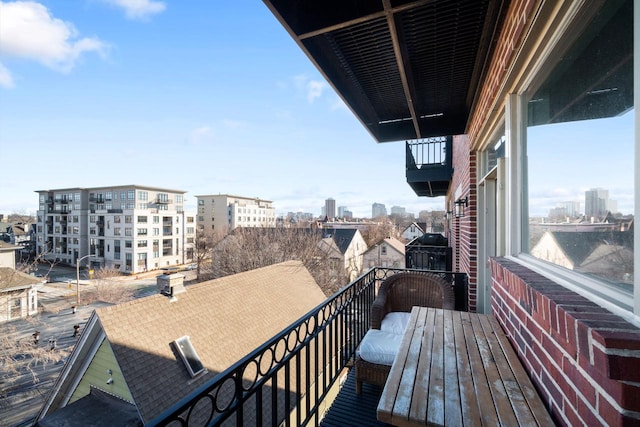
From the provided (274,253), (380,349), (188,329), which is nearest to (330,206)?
(274,253)

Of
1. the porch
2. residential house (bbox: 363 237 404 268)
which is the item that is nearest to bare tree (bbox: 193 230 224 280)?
residential house (bbox: 363 237 404 268)

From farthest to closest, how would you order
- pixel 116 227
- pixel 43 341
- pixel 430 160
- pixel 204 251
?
pixel 116 227 < pixel 204 251 < pixel 43 341 < pixel 430 160

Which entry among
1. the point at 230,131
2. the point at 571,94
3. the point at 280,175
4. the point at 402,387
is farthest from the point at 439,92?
the point at 280,175

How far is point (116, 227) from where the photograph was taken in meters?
35.8

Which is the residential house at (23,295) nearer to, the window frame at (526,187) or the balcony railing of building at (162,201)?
the balcony railing of building at (162,201)

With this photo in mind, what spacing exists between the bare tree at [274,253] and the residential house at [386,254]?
6.56 m

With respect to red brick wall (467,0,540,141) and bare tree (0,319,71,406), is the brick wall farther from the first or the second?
bare tree (0,319,71,406)

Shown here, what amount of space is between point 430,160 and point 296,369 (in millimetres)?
6670

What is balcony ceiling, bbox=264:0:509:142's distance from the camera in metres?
1.87

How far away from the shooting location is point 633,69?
860 millimetres

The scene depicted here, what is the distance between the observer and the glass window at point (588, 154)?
3.09 ft

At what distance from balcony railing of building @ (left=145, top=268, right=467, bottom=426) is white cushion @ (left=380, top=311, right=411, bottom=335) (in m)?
0.32

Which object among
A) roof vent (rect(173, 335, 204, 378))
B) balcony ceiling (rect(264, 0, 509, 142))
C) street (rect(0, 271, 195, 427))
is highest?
balcony ceiling (rect(264, 0, 509, 142))

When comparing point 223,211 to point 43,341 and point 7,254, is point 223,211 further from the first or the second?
point 43,341
